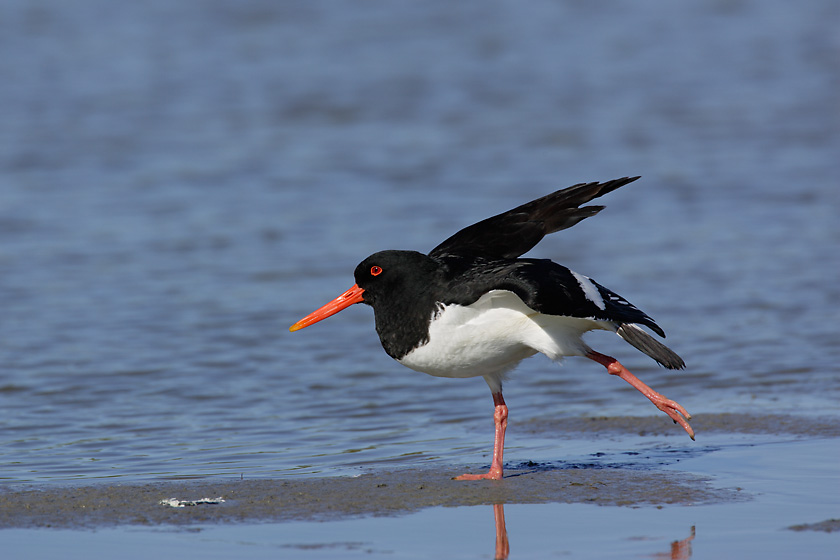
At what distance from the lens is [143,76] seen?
61.3 feet

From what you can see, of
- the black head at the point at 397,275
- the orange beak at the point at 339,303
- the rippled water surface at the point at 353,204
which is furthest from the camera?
the rippled water surface at the point at 353,204

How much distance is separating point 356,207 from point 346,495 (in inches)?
294

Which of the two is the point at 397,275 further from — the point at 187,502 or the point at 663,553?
the point at 663,553

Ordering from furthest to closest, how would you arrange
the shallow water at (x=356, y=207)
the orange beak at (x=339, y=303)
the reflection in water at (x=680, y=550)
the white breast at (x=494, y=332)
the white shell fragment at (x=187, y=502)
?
the shallow water at (x=356, y=207) < the orange beak at (x=339, y=303) < the white breast at (x=494, y=332) < the white shell fragment at (x=187, y=502) < the reflection in water at (x=680, y=550)

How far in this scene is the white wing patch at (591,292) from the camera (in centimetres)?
568

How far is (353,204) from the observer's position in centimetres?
1299

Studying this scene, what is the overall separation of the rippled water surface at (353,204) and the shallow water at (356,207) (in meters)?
0.04

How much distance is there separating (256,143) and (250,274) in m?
5.12

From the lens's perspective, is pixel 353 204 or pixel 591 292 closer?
pixel 591 292

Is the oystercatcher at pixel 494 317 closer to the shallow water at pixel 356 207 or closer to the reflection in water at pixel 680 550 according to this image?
the shallow water at pixel 356 207

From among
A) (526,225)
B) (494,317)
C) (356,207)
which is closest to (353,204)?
(356,207)

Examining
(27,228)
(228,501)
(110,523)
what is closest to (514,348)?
(228,501)

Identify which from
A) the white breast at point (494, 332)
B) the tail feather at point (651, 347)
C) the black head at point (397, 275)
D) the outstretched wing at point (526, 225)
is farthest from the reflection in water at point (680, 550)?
the outstretched wing at point (526, 225)

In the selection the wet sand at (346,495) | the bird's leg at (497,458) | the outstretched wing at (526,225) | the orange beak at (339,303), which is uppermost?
the outstretched wing at (526,225)
